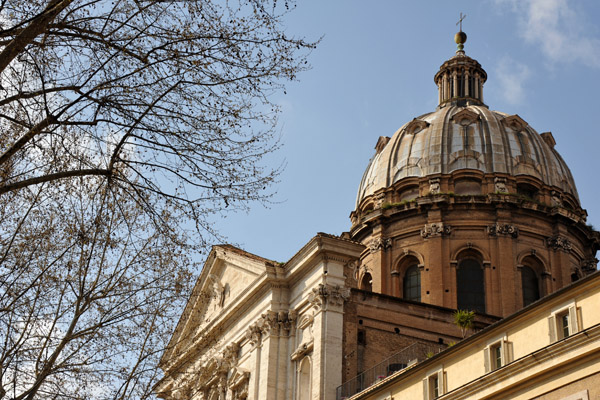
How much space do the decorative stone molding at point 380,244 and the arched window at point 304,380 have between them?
14.9 m

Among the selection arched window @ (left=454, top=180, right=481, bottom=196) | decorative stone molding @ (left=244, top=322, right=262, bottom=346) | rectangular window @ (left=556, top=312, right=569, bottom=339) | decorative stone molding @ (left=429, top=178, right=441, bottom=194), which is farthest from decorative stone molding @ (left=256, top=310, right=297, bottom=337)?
rectangular window @ (left=556, top=312, right=569, bottom=339)

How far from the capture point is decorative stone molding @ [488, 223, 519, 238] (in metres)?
50.2

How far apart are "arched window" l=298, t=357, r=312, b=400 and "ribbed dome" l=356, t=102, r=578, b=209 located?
60.7ft

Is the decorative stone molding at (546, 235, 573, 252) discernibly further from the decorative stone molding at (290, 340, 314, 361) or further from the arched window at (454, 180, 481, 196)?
the decorative stone molding at (290, 340, 314, 361)

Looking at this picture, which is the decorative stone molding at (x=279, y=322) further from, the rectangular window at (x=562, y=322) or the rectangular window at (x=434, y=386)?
the rectangular window at (x=562, y=322)

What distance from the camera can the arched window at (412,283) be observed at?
5056cm

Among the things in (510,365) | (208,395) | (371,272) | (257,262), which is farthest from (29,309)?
(371,272)

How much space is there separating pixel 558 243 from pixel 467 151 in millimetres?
7033

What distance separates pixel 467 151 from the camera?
53.9 m

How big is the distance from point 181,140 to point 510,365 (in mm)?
10555

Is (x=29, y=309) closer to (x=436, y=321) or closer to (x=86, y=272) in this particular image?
(x=86, y=272)

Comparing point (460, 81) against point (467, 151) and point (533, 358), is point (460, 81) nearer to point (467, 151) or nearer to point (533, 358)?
point (467, 151)

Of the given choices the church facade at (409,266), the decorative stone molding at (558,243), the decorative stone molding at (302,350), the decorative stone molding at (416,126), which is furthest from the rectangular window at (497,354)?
the decorative stone molding at (416,126)

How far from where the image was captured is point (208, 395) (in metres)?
45.1
